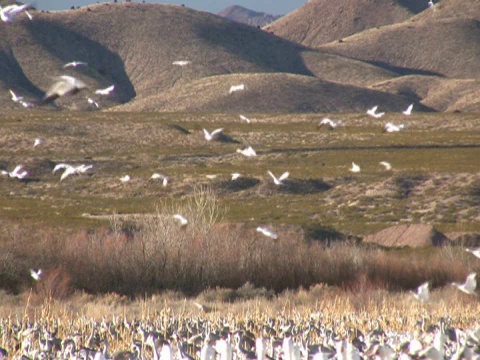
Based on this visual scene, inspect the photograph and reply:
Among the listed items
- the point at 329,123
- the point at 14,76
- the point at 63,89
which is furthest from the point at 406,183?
the point at 14,76

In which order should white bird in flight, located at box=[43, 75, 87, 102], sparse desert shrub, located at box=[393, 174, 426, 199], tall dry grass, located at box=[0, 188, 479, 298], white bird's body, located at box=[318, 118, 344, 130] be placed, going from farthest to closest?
1. sparse desert shrub, located at box=[393, 174, 426, 199]
2. tall dry grass, located at box=[0, 188, 479, 298]
3. white bird's body, located at box=[318, 118, 344, 130]
4. white bird in flight, located at box=[43, 75, 87, 102]

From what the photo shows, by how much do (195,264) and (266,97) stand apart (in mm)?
136517

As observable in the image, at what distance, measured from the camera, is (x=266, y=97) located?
550 ft

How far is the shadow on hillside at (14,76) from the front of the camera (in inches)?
6905

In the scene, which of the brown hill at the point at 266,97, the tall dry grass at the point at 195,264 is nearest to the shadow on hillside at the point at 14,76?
the brown hill at the point at 266,97

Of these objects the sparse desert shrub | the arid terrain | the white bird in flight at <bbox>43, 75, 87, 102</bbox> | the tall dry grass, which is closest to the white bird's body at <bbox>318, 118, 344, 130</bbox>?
the arid terrain

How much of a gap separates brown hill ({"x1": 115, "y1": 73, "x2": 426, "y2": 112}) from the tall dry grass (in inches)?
5019

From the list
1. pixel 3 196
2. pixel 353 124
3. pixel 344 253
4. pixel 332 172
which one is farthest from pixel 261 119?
pixel 344 253

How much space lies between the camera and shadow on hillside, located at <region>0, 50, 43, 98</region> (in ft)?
575

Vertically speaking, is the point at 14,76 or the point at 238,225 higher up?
the point at 14,76

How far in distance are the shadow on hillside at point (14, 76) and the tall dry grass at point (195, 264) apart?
466ft

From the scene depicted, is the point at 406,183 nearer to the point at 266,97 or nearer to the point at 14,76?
the point at 266,97

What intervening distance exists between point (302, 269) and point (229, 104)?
434 ft

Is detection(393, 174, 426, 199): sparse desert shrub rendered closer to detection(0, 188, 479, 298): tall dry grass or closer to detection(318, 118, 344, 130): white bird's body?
detection(0, 188, 479, 298): tall dry grass
